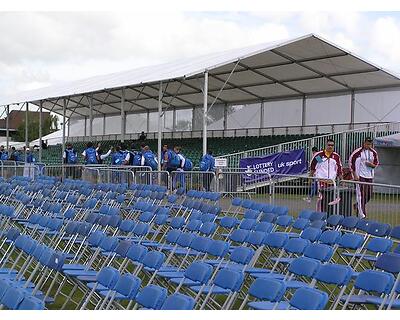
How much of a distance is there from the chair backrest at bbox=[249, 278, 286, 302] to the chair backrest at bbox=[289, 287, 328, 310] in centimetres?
23

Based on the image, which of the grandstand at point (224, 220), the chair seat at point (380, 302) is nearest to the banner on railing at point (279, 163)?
the grandstand at point (224, 220)

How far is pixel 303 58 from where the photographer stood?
70.7 feet

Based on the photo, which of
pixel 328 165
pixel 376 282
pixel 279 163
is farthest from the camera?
pixel 279 163

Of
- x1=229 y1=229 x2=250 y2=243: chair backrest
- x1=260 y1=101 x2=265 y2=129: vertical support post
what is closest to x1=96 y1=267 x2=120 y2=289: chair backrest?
x1=229 y1=229 x2=250 y2=243: chair backrest

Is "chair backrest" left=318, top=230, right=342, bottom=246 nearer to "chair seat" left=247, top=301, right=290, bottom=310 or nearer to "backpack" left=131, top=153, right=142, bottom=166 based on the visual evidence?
"chair seat" left=247, top=301, right=290, bottom=310

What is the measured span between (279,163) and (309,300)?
613 inches

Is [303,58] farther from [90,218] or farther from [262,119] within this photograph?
[90,218]

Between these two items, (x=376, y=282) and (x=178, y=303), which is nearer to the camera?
(x=178, y=303)

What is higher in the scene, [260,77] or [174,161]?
[260,77]

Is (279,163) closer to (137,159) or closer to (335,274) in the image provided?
(137,159)

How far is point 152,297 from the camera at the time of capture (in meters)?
4.63

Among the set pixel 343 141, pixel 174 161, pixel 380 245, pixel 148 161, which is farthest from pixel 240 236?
pixel 343 141

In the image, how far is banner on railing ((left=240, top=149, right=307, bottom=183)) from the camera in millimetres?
19422
